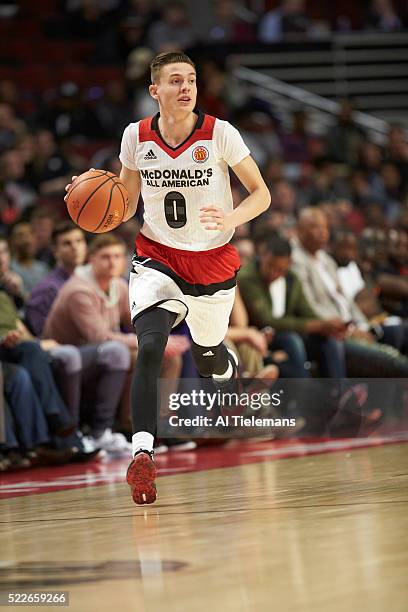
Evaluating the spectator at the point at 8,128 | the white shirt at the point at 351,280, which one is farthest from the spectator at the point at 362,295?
the spectator at the point at 8,128

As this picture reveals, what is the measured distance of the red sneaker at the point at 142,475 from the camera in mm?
5086

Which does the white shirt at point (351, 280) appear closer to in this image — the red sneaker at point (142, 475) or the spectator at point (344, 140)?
the spectator at point (344, 140)

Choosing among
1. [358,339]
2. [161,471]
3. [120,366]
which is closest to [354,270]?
[358,339]

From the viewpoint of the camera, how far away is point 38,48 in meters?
15.3

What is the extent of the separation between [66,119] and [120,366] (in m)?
5.80

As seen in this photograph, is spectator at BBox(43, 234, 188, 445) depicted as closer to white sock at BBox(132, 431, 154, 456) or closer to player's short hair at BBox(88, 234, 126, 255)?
player's short hair at BBox(88, 234, 126, 255)

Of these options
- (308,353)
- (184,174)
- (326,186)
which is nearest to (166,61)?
(184,174)

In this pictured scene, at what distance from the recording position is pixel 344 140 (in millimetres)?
15156

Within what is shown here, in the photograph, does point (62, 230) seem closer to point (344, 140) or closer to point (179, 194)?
point (179, 194)

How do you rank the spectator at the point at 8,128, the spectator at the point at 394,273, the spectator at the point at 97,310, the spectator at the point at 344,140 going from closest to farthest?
the spectator at the point at 97,310 → the spectator at the point at 394,273 → the spectator at the point at 8,128 → the spectator at the point at 344,140

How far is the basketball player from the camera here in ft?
18.4

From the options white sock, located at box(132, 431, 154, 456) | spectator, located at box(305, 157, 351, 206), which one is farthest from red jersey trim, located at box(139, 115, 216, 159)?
spectator, located at box(305, 157, 351, 206)

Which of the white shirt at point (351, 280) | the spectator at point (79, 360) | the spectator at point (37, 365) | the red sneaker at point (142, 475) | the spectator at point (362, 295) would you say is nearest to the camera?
the red sneaker at point (142, 475)

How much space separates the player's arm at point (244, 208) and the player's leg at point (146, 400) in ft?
1.76
